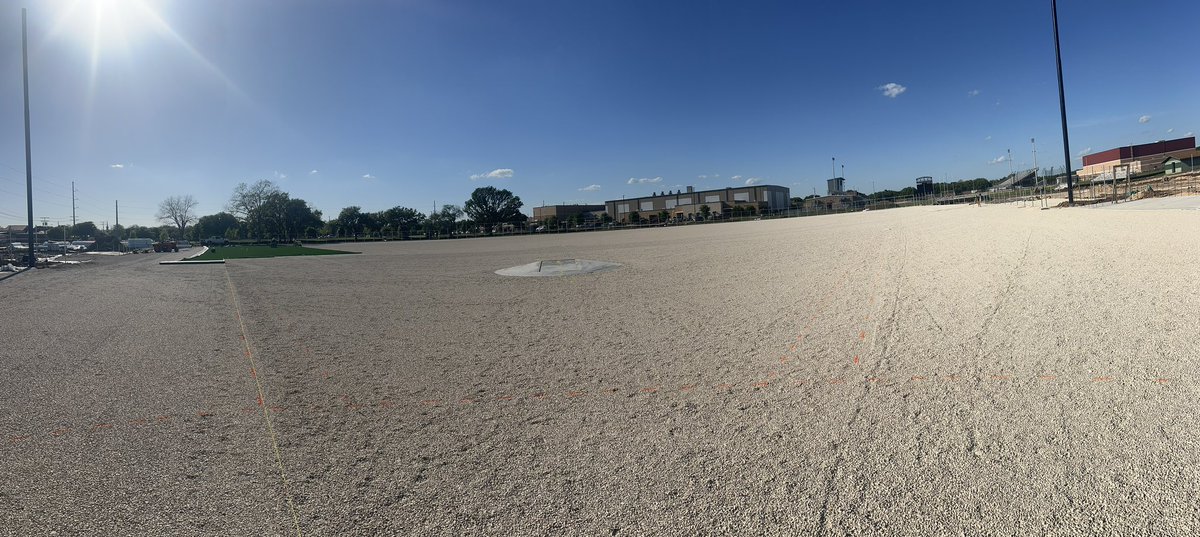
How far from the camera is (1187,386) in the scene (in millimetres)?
3678

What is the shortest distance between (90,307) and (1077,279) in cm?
1658

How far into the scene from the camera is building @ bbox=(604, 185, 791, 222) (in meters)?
105

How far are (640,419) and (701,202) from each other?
10945 cm

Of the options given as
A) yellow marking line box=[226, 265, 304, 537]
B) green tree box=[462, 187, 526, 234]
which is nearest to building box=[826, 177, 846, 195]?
green tree box=[462, 187, 526, 234]

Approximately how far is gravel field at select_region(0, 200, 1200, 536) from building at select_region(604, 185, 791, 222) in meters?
90.7

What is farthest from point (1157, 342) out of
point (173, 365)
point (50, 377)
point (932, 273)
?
point (50, 377)

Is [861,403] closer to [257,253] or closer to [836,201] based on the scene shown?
[257,253]

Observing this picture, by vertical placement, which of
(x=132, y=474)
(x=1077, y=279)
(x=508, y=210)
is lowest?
(x=132, y=474)

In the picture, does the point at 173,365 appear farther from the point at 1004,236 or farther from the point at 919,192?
the point at 919,192

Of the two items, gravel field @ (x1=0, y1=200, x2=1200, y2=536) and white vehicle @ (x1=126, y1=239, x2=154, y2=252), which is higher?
white vehicle @ (x1=126, y1=239, x2=154, y2=252)

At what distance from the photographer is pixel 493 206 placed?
11025 centimetres

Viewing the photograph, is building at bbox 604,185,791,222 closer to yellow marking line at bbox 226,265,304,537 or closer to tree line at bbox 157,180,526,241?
tree line at bbox 157,180,526,241

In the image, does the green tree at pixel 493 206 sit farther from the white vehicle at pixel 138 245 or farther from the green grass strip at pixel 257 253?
the green grass strip at pixel 257 253

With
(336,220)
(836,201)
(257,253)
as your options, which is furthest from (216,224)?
(836,201)
